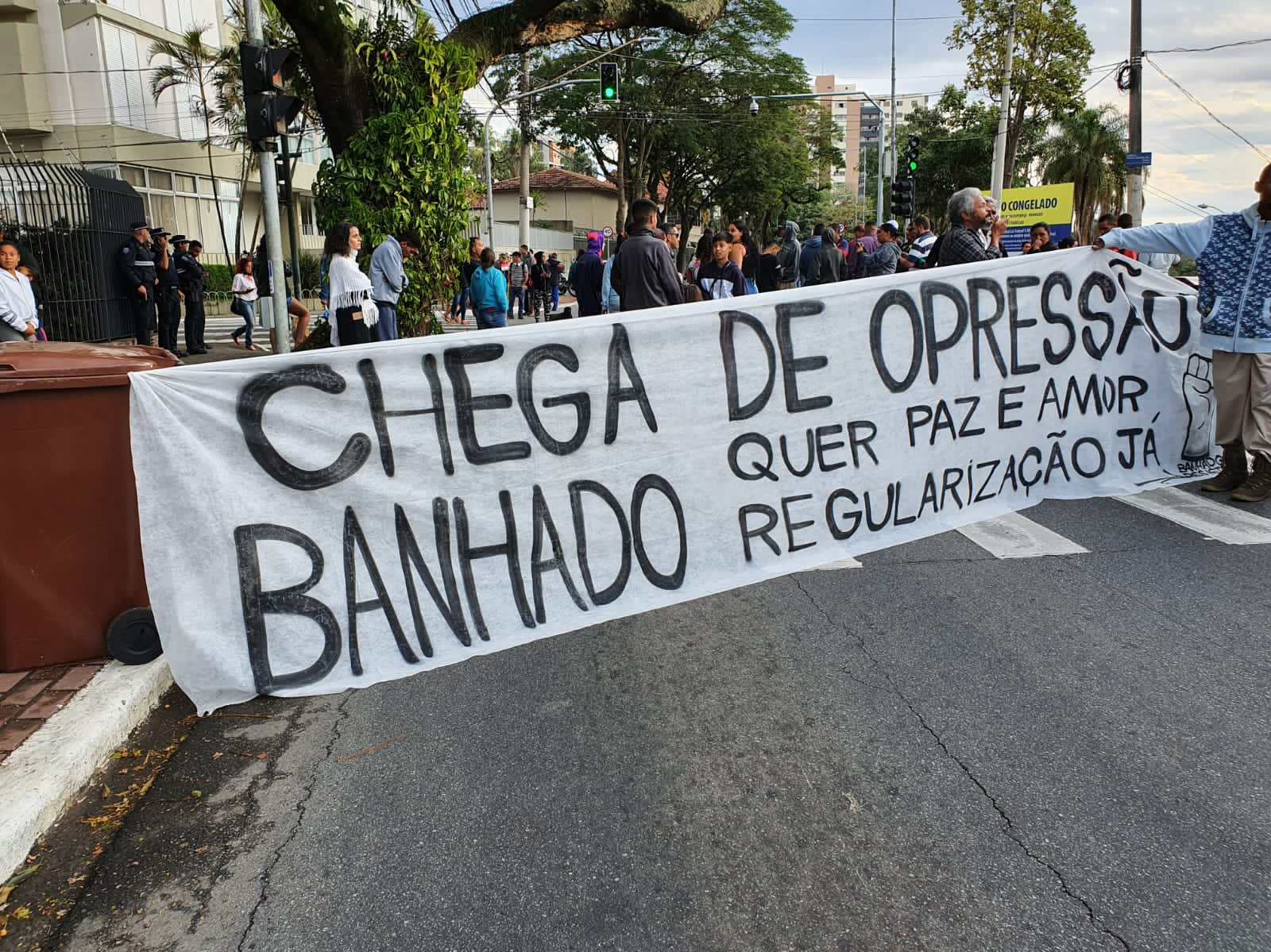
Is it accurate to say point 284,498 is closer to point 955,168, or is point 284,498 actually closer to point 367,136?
point 367,136

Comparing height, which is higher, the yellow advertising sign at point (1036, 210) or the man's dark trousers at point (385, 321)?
the yellow advertising sign at point (1036, 210)

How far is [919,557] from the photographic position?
584 cm

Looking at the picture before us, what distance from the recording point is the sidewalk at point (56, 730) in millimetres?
3043

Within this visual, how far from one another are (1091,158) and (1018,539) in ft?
157

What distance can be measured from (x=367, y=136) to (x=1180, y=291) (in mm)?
9340

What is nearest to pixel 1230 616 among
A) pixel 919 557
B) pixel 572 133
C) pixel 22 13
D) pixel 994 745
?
pixel 919 557

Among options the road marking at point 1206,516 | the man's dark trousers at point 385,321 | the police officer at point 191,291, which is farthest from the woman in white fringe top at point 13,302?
the road marking at point 1206,516

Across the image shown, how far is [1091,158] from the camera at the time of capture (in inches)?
1850

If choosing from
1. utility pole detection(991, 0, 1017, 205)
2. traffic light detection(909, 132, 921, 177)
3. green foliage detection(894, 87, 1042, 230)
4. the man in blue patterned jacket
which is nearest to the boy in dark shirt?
the man in blue patterned jacket

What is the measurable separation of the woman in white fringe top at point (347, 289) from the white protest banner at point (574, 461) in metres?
5.42

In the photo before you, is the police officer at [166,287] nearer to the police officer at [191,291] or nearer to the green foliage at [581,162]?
the police officer at [191,291]

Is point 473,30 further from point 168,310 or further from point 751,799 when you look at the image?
point 751,799

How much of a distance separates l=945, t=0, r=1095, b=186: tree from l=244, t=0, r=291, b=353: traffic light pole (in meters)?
26.8

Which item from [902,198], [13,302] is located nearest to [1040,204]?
[902,198]
